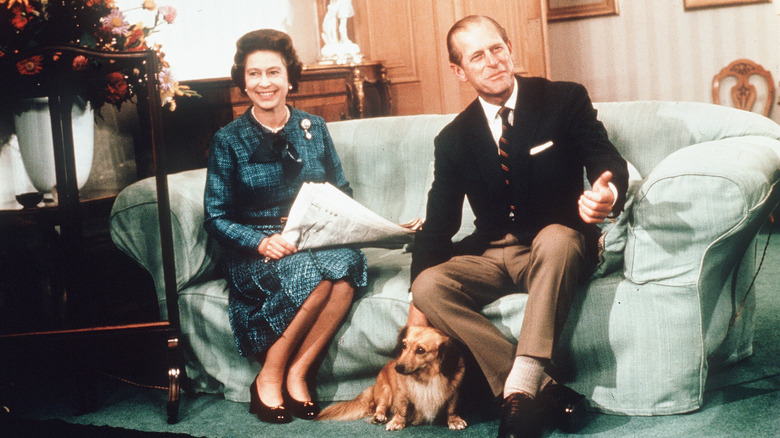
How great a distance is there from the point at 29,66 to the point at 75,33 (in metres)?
0.20

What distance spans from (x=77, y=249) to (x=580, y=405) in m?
1.47

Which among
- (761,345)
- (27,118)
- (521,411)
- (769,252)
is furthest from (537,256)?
(769,252)

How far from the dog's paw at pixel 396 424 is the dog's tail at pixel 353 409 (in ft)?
0.39

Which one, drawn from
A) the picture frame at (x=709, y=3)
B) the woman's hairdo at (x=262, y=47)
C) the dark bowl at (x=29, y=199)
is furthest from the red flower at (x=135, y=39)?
the picture frame at (x=709, y=3)

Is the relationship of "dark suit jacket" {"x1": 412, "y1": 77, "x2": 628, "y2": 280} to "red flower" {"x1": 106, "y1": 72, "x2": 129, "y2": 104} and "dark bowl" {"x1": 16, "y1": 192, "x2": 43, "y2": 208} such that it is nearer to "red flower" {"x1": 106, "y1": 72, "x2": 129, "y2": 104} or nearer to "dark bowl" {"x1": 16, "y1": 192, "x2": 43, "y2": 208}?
"red flower" {"x1": 106, "y1": 72, "x2": 129, "y2": 104}

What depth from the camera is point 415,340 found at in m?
1.81

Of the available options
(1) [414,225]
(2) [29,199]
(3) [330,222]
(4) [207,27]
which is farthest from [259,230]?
(4) [207,27]

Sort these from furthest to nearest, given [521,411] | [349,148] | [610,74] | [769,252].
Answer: [610,74]
[769,252]
[349,148]
[521,411]

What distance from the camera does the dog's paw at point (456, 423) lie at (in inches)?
71.7

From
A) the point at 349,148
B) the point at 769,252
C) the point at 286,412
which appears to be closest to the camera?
the point at 286,412

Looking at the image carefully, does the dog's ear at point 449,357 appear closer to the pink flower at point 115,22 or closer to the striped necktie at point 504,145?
the striped necktie at point 504,145

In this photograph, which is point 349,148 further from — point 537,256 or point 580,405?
point 580,405

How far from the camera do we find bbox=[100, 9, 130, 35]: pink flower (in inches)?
87.7

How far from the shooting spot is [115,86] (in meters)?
2.27
